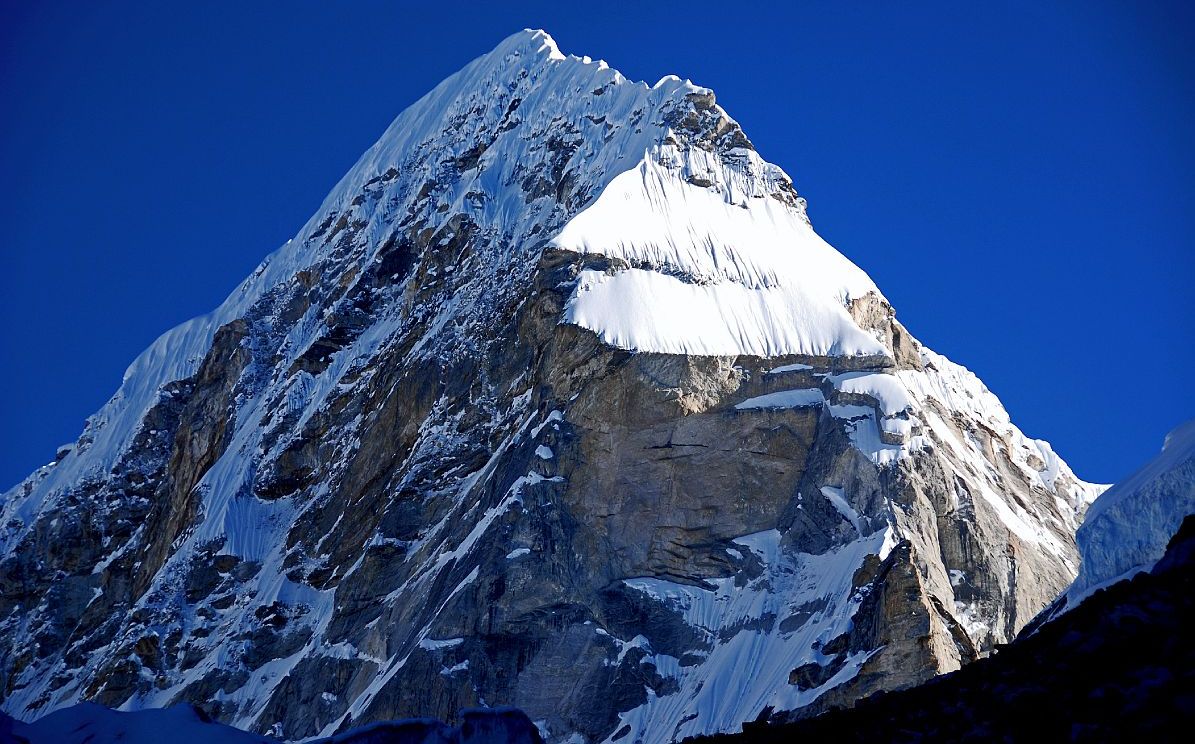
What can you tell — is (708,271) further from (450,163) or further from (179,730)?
(179,730)

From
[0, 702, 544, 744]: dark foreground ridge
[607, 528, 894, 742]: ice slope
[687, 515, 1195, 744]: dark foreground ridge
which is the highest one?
[607, 528, 894, 742]: ice slope

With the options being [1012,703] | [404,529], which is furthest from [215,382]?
[1012,703]

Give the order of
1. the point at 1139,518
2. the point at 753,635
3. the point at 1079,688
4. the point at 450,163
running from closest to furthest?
the point at 1079,688
the point at 1139,518
the point at 753,635
the point at 450,163

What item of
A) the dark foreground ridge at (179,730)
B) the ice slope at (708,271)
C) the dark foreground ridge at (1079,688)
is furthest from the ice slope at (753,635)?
the dark foreground ridge at (179,730)

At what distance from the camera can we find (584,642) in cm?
10394

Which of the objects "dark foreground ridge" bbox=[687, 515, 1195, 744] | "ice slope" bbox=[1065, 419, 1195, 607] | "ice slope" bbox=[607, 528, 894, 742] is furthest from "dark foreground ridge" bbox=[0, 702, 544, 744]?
"ice slope" bbox=[607, 528, 894, 742]

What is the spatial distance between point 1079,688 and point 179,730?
15.7 m

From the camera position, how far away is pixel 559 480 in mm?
110938

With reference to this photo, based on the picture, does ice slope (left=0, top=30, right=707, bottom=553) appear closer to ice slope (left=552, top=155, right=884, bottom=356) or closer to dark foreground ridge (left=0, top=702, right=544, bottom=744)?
ice slope (left=552, top=155, right=884, bottom=356)

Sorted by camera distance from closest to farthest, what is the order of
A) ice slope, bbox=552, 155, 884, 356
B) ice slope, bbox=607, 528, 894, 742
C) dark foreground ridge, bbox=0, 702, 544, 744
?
1. dark foreground ridge, bbox=0, 702, 544, 744
2. ice slope, bbox=607, 528, 894, 742
3. ice slope, bbox=552, 155, 884, 356

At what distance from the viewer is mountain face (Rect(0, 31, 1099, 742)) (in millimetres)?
103000

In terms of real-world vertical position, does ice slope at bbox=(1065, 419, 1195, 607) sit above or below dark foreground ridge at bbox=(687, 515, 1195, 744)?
above

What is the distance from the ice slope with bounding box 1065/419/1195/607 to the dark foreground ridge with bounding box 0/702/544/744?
20.9m

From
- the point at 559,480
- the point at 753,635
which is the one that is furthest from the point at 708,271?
the point at 753,635
